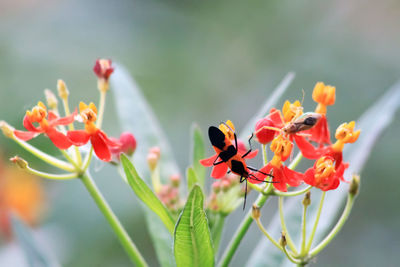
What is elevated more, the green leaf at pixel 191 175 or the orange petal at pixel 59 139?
the orange petal at pixel 59 139

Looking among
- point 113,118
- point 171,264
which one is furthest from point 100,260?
point 171,264

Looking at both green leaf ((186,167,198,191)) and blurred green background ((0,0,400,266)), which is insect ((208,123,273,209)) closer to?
green leaf ((186,167,198,191))

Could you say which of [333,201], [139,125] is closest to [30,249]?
[139,125]

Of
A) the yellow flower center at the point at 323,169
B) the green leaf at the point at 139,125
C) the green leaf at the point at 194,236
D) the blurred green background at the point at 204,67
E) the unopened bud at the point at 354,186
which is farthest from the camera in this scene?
the blurred green background at the point at 204,67

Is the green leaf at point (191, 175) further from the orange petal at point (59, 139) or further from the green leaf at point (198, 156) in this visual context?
the orange petal at point (59, 139)

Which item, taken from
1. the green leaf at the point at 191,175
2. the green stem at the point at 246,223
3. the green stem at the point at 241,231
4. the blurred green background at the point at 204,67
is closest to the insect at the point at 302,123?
the green stem at the point at 246,223

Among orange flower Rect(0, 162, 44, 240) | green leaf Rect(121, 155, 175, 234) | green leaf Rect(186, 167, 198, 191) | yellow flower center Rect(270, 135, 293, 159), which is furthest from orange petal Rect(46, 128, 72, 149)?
orange flower Rect(0, 162, 44, 240)

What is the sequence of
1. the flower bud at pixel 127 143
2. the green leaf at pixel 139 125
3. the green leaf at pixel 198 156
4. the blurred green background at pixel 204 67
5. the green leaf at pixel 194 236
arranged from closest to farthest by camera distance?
the green leaf at pixel 194 236
the flower bud at pixel 127 143
the green leaf at pixel 198 156
the green leaf at pixel 139 125
the blurred green background at pixel 204 67

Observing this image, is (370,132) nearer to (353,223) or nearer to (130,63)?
(353,223)
